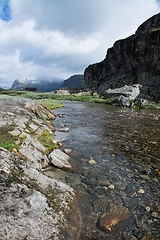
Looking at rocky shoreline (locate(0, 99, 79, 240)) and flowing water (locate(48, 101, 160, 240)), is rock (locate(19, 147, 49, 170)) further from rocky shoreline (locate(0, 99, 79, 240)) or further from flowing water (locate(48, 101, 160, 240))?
rocky shoreline (locate(0, 99, 79, 240))

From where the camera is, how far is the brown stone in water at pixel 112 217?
3.18 metres

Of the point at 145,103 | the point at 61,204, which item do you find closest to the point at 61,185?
the point at 61,204

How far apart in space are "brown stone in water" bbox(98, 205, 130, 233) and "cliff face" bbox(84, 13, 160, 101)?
4883cm

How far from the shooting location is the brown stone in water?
318 centimetres

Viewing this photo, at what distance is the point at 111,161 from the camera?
6.34m

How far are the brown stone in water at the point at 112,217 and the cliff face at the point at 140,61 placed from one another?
48.8 meters

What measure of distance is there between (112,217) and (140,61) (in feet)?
205

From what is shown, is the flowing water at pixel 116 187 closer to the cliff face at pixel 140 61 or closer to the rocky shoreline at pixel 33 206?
the rocky shoreline at pixel 33 206

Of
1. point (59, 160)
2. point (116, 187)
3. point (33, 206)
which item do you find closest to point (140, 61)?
point (59, 160)

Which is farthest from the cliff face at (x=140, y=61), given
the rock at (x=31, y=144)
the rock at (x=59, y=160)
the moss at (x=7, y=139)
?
the moss at (x=7, y=139)

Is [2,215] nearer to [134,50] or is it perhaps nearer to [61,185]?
[61,185]

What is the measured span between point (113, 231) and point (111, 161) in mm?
3407

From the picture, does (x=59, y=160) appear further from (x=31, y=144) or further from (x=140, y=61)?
(x=140, y=61)

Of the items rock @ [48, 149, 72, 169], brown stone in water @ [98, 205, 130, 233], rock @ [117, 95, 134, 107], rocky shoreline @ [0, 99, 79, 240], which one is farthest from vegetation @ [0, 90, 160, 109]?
brown stone in water @ [98, 205, 130, 233]
